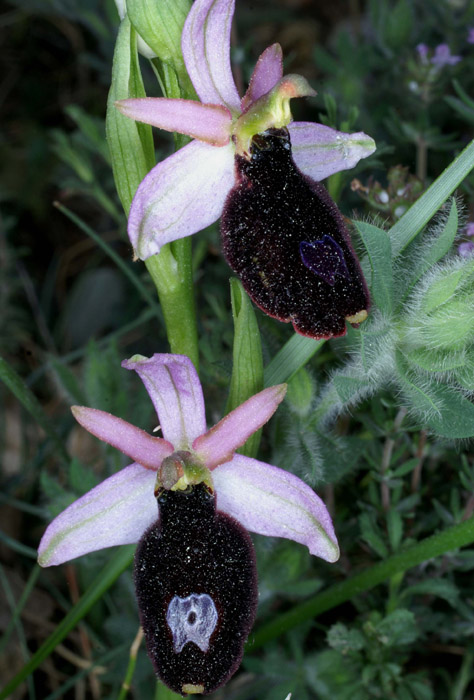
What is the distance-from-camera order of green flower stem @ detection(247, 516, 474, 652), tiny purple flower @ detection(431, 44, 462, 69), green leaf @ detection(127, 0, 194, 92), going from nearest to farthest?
1. green leaf @ detection(127, 0, 194, 92)
2. green flower stem @ detection(247, 516, 474, 652)
3. tiny purple flower @ detection(431, 44, 462, 69)

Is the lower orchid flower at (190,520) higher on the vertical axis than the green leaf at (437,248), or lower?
lower

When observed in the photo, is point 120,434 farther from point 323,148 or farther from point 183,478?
point 323,148

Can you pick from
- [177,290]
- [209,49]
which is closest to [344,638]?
[177,290]

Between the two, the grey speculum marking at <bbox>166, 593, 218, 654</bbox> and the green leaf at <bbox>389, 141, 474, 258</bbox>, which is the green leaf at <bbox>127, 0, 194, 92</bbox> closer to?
the green leaf at <bbox>389, 141, 474, 258</bbox>

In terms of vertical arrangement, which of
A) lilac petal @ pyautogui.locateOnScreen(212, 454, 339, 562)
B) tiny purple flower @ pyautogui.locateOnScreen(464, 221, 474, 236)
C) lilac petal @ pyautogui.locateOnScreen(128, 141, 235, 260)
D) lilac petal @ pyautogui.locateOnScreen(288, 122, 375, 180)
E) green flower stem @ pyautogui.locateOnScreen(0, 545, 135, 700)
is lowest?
green flower stem @ pyautogui.locateOnScreen(0, 545, 135, 700)

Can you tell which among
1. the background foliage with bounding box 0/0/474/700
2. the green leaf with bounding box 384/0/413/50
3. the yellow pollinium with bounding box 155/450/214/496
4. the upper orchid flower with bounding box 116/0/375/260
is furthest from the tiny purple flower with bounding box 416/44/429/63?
the yellow pollinium with bounding box 155/450/214/496

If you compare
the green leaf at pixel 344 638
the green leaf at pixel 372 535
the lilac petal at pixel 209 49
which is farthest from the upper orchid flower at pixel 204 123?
the green leaf at pixel 344 638

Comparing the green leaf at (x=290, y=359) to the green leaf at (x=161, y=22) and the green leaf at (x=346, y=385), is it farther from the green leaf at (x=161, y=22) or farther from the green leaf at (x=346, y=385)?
the green leaf at (x=161, y=22)
